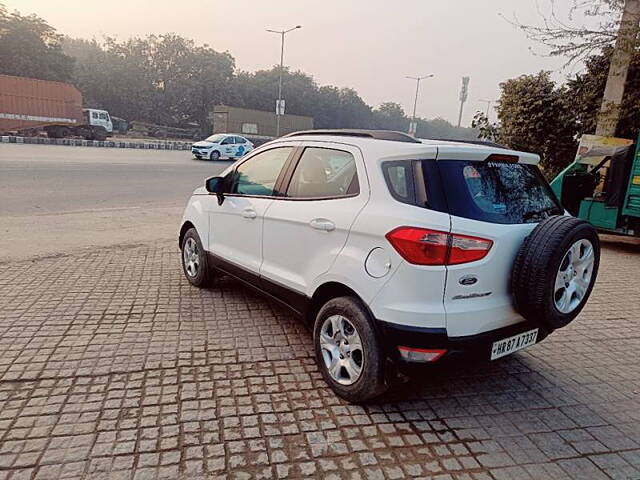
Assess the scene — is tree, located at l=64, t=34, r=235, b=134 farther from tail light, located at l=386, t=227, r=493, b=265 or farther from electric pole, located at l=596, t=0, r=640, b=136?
tail light, located at l=386, t=227, r=493, b=265

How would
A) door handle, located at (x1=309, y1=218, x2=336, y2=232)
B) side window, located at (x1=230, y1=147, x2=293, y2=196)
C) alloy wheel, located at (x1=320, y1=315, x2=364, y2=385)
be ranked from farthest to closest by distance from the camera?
side window, located at (x1=230, y1=147, x2=293, y2=196), door handle, located at (x1=309, y1=218, x2=336, y2=232), alloy wheel, located at (x1=320, y1=315, x2=364, y2=385)

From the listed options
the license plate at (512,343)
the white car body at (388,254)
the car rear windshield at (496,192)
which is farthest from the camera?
the license plate at (512,343)

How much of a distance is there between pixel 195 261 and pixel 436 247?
3.21 m

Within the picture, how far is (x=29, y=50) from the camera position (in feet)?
148

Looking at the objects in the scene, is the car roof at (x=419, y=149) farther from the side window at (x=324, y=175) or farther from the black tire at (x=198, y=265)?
the black tire at (x=198, y=265)

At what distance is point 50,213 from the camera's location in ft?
30.1

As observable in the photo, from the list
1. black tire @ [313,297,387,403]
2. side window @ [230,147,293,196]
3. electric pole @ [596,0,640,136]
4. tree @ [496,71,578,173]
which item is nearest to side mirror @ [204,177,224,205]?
side window @ [230,147,293,196]

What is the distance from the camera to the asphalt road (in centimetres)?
715

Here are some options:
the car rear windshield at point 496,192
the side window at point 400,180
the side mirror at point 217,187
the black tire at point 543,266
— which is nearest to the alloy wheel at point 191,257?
the side mirror at point 217,187

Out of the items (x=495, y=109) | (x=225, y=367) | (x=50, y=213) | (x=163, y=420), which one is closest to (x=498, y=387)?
(x=225, y=367)

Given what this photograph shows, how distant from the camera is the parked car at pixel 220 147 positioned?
82.5 ft

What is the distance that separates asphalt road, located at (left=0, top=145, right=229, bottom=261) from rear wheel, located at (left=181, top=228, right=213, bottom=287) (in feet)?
7.65

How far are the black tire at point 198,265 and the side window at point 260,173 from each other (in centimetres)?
86

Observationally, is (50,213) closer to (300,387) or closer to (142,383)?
(142,383)
